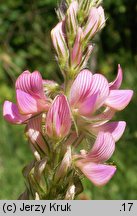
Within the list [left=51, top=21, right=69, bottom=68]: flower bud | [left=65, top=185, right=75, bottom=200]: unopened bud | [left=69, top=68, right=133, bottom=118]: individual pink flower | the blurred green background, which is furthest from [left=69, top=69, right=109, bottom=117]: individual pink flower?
the blurred green background

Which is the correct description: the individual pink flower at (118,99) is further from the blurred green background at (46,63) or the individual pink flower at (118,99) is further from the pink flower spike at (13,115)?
the blurred green background at (46,63)

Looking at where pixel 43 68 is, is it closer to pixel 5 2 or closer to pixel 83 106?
pixel 5 2

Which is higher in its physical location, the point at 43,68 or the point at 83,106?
the point at 83,106

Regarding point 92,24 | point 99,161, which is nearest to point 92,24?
point 92,24

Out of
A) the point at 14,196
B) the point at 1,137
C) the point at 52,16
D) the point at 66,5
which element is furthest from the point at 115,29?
the point at 66,5

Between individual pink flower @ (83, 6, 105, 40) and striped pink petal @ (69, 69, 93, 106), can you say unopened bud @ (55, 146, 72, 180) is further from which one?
individual pink flower @ (83, 6, 105, 40)

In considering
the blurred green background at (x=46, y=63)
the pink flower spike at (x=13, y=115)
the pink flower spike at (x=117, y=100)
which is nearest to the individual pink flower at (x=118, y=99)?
the pink flower spike at (x=117, y=100)

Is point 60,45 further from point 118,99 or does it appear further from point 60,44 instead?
point 118,99
